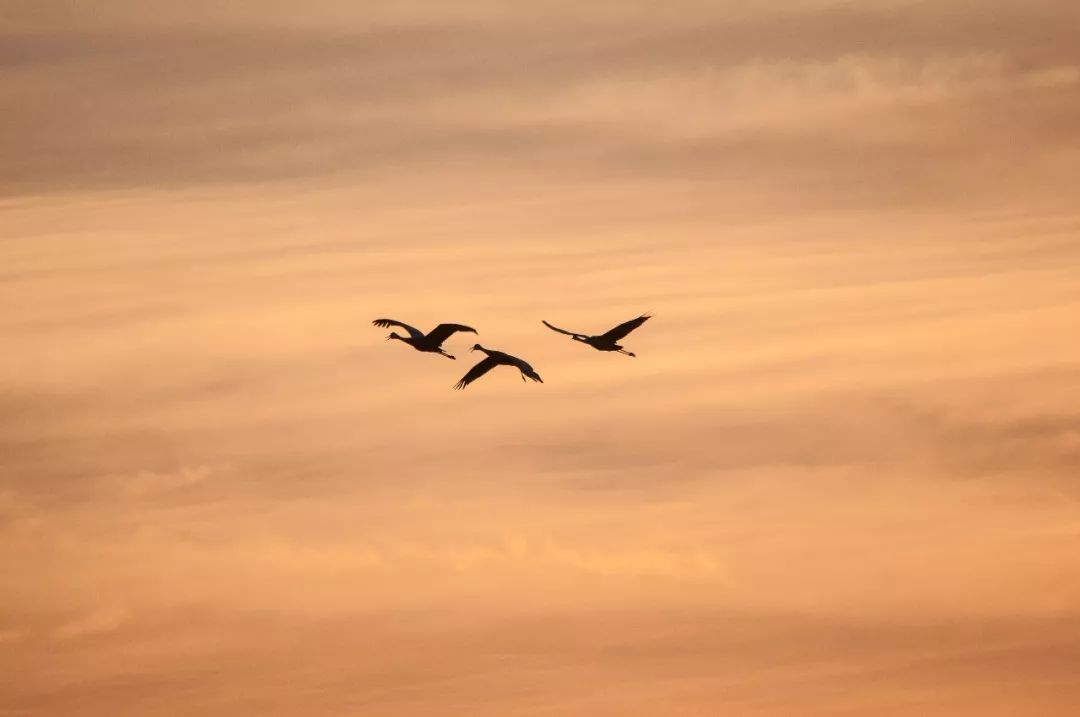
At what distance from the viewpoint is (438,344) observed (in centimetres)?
15300

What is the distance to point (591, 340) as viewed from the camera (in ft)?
493

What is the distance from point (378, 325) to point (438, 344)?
313cm

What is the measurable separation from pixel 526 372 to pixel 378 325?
10786mm

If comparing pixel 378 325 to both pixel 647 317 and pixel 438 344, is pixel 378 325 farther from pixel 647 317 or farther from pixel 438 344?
pixel 647 317

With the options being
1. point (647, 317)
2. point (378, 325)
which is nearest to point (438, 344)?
point (378, 325)

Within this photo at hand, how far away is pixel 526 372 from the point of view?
474ft

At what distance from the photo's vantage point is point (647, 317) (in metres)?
144

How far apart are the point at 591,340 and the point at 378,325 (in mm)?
10426

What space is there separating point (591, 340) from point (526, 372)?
6794 millimetres

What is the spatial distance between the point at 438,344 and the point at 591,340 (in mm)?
7866

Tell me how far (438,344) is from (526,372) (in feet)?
31.9

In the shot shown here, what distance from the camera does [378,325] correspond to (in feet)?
499
